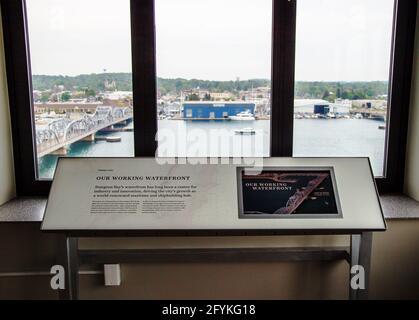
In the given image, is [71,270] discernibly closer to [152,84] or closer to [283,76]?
[152,84]

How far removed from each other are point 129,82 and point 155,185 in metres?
0.77

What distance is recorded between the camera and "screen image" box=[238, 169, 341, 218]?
165cm

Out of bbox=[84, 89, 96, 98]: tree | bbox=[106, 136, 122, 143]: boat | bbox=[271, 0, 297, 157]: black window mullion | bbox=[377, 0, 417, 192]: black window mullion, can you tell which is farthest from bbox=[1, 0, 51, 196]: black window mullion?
bbox=[377, 0, 417, 192]: black window mullion

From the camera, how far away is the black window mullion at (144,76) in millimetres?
2043

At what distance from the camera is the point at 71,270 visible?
66.7 inches

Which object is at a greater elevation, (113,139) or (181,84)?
(181,84)

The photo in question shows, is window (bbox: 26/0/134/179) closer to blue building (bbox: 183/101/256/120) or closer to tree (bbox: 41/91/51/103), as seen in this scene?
tree (bbox: 41/91/51/103)

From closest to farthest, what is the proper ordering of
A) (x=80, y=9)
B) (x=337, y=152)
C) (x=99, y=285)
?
(x=99, y=285) < (x=80, y=9) < (x=337, y=152)

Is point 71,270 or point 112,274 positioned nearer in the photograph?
point 71,270

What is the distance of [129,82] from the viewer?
2.12 meters

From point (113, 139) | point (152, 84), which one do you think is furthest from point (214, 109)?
point (113, 139)

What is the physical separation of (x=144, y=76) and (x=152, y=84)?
0.07m

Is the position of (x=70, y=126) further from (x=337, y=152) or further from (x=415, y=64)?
(x=415, y=64)
